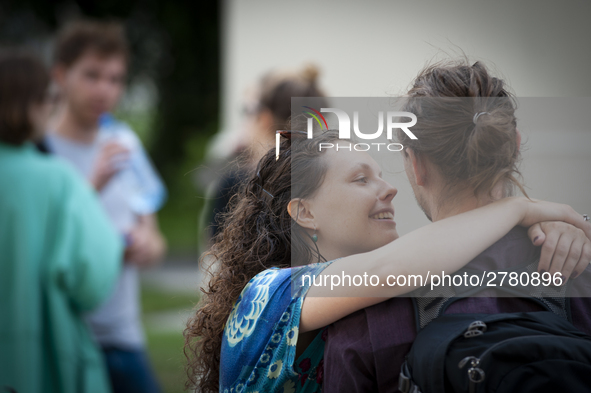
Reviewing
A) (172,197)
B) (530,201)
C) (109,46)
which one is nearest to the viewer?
(530,201)

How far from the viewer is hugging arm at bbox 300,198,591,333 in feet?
2.99

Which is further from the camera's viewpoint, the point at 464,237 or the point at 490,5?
the point at 490,5

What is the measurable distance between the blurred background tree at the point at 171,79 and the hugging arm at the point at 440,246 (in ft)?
31.0

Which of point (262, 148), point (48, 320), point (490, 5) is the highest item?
point (490, 5)

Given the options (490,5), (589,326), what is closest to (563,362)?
(589,326)

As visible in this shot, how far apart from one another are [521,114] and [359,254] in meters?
0.36

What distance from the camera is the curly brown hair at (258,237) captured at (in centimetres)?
105

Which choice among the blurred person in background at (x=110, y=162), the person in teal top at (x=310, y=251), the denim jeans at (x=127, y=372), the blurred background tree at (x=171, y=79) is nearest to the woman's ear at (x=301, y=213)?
the person in teal top at (x=310, y=251)

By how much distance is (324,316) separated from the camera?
0.98 metres

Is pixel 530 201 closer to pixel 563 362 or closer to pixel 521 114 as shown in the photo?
pixel 521 114

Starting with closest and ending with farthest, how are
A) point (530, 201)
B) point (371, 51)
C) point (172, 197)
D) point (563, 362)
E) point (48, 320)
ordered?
point (563, 362) < point (530, 201) < point (371, 51) < point (48, 320) < point (172, 197)

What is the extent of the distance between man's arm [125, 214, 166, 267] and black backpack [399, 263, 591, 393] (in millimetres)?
2080

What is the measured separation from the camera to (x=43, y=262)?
6.46ft

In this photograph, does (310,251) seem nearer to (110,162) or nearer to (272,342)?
(272,342)
